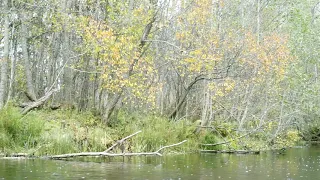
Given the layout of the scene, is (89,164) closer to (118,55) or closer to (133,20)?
(118,55)

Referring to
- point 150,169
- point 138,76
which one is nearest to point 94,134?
point 138,76

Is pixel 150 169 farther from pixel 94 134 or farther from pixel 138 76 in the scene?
pixel 138 76

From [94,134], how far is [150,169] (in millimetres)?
5170

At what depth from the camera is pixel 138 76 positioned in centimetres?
2375

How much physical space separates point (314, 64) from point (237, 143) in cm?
1511

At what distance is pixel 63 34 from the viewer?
25.7m

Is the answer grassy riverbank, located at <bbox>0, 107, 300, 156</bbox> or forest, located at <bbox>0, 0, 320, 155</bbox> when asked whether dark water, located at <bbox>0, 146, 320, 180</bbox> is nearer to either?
grassy riverbank, located at <bbox>0, 107, 300, 156</bbox>

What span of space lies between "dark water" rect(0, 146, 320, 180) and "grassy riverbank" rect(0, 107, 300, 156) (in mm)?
1307

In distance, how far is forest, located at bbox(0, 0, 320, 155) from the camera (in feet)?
67.5

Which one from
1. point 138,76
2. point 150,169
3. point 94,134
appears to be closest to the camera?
point 150,169

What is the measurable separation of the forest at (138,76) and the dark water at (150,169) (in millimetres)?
2322

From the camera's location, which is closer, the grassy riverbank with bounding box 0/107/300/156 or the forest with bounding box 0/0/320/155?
the grassy riverbank with bounding box 0/107/300/156

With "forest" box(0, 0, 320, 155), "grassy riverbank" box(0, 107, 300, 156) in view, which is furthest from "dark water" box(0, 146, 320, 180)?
"forest" box(0, 0, 320, 155)

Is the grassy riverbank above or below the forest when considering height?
below
